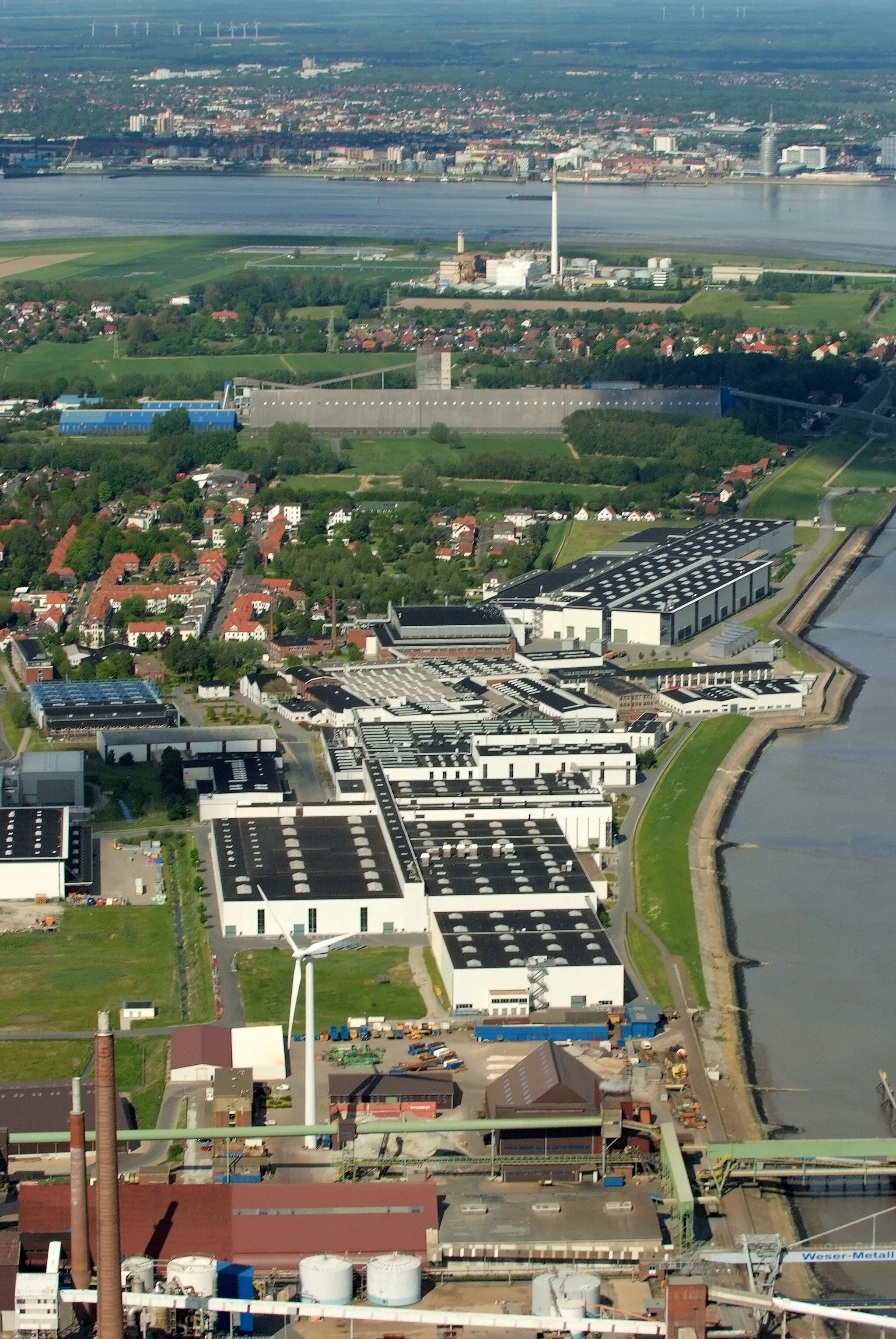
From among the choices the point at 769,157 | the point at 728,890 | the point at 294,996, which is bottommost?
the point at 728,890

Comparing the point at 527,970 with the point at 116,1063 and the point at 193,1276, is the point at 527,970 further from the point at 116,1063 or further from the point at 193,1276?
the point at 193,1276

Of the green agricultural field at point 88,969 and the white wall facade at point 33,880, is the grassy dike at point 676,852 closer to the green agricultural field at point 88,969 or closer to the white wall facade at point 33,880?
the green agricultural field at point 88,969

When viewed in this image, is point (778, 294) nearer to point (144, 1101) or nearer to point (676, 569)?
point (676, 569)

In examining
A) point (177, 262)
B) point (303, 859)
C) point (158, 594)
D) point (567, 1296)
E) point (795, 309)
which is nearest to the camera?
point (567, 1296)

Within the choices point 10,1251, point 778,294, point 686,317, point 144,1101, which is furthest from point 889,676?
point 778,294

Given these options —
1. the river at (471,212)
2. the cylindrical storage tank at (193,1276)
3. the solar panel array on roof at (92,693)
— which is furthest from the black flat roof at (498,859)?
the river at (471,212)

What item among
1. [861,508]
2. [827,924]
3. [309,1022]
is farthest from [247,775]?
[861,508]

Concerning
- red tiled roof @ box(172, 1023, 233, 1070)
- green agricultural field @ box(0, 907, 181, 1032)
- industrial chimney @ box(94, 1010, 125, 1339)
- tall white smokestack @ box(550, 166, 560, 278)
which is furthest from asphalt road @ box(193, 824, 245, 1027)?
tall white smokestack @ box(550, 166, 560, 278)
